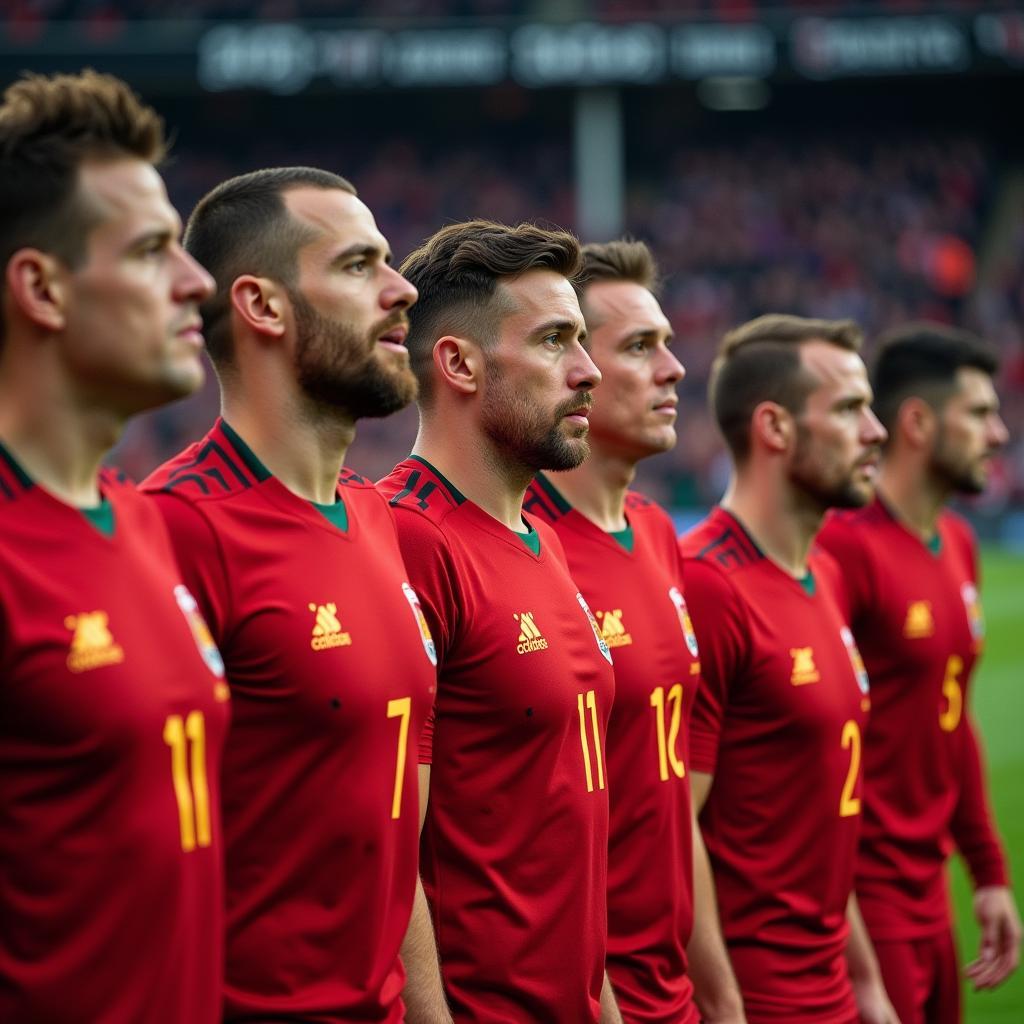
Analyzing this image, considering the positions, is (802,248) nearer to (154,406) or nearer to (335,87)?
(335,87)

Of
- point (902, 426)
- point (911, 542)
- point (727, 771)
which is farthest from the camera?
point (902, 426)

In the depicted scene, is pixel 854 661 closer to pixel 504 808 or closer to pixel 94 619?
pixel 504 808

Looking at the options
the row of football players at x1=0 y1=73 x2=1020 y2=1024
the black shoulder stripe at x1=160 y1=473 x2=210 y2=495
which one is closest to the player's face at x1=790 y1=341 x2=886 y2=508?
the row of football players at x1=0 y1=73 x2=1020 y2=1024

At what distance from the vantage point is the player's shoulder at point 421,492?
349 centimetres

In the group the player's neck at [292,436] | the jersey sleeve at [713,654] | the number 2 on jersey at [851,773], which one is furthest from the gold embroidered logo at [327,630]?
the number 2 on jersey at [851,773]

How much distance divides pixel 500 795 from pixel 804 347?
2273 mm

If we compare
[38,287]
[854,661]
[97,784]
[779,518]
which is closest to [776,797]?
[854,661]

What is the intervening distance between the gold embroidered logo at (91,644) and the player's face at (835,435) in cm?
288

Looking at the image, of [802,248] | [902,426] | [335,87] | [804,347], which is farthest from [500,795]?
[802,248]

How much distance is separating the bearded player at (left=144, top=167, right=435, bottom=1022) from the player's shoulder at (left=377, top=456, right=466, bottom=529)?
208 mm

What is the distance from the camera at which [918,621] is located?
521 cm

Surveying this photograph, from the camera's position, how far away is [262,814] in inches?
110

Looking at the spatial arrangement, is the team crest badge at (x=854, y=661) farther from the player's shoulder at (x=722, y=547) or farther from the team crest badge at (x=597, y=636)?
the team crest badge at (x=597, y=636)

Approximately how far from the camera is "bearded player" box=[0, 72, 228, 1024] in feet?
7.69
